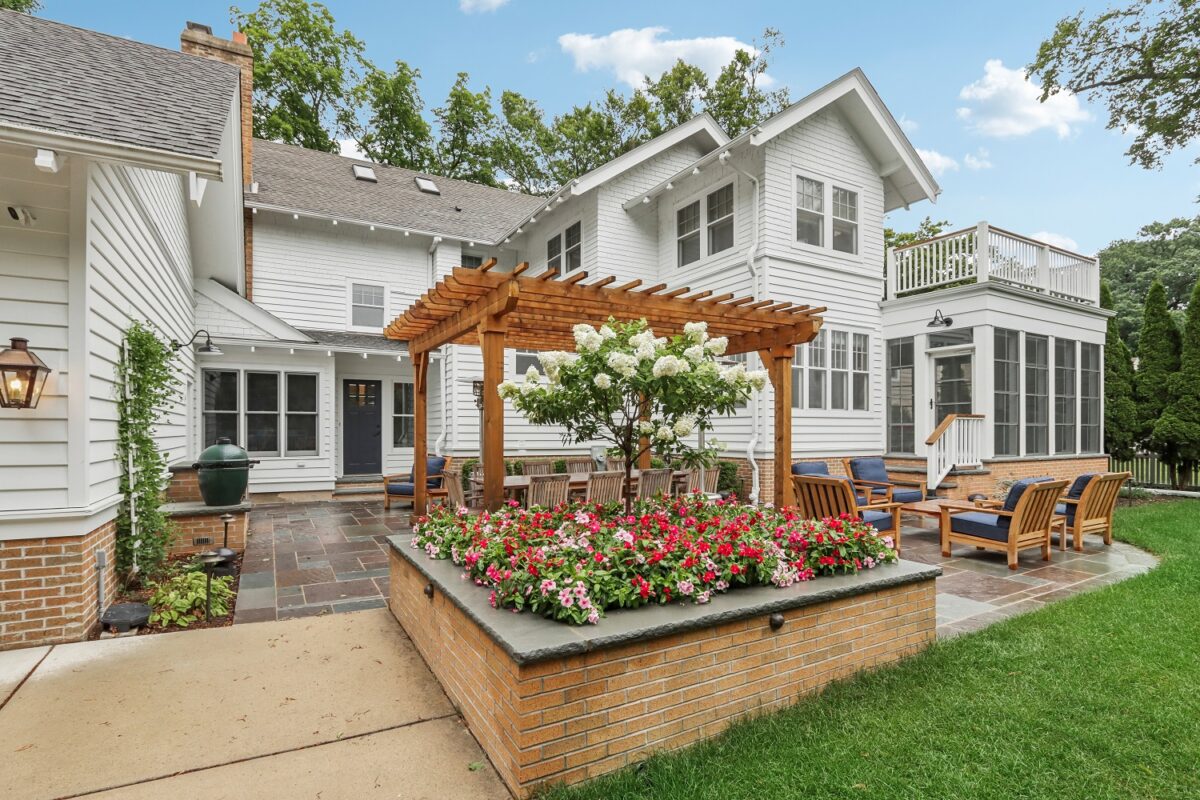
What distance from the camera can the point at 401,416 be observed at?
503 inches

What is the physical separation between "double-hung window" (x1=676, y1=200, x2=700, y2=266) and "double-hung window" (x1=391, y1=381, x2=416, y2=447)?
21.1 feet

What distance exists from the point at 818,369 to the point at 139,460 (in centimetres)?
932

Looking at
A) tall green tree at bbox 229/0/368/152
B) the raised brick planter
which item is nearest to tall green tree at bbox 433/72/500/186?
tall green tree at bbox 229/0/368/152

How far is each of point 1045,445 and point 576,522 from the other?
452 inches

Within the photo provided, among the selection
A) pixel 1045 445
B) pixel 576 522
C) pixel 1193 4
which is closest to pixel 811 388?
pixel 1045 445

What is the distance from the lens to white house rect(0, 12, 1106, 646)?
8617 millimetres

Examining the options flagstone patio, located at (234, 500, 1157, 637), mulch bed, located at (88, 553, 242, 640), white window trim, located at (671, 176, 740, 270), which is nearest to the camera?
mulch bed, located at (88, 553, 242, 640)

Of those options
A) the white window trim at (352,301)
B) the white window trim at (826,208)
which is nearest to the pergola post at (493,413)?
the white window trim at (826,208)

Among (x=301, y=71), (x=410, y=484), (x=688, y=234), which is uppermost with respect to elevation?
(x=301, y=71)

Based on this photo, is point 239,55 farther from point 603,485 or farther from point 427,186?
point 603,485

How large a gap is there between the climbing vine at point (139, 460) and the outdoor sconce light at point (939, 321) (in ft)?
36.8

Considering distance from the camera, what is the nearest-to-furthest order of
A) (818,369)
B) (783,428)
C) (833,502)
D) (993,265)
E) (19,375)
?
(19,375) → (783,428) → (833,502) → (818,369) → (993,265)

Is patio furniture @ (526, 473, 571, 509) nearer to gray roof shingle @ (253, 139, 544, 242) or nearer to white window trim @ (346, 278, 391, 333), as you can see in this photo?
white window trim @ (346, 278, 391, 333)

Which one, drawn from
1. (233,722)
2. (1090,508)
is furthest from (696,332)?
(1090,508)
